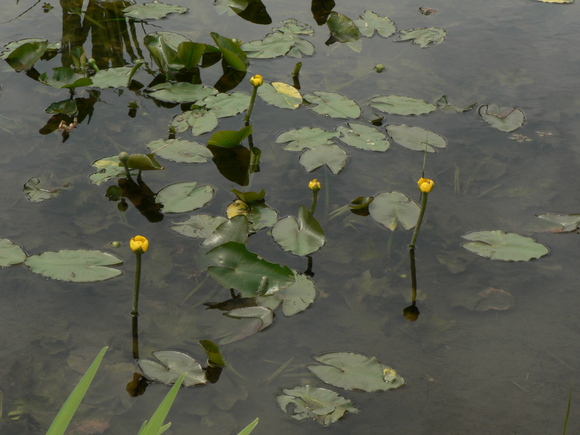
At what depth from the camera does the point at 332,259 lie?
2.21m

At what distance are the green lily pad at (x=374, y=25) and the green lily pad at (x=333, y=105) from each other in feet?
2.64

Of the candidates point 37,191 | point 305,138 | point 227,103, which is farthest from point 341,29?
point 37,191

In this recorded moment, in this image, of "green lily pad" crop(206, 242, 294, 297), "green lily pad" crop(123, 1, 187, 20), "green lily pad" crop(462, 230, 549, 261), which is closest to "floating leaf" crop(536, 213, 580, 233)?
"green lily pad" crop(462, 230, 549, 261)

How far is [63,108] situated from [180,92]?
1.88 feet

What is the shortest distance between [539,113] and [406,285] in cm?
148

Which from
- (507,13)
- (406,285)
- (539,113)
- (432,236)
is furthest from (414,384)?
(507,13)

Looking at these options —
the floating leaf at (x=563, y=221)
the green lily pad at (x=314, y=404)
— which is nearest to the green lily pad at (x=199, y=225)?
the green lily pad at (x=314, y=404)

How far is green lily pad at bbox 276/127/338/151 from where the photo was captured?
2.71 meters

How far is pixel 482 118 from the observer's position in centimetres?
298

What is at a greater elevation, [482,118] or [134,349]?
[482,118]

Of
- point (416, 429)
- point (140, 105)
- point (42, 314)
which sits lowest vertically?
point (416, 429)

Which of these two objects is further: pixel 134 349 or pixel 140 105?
pixel 140 105

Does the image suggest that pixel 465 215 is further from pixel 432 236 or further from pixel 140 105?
pixel 140 105

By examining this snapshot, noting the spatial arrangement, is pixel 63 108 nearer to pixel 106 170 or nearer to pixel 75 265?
pixel 106 170
